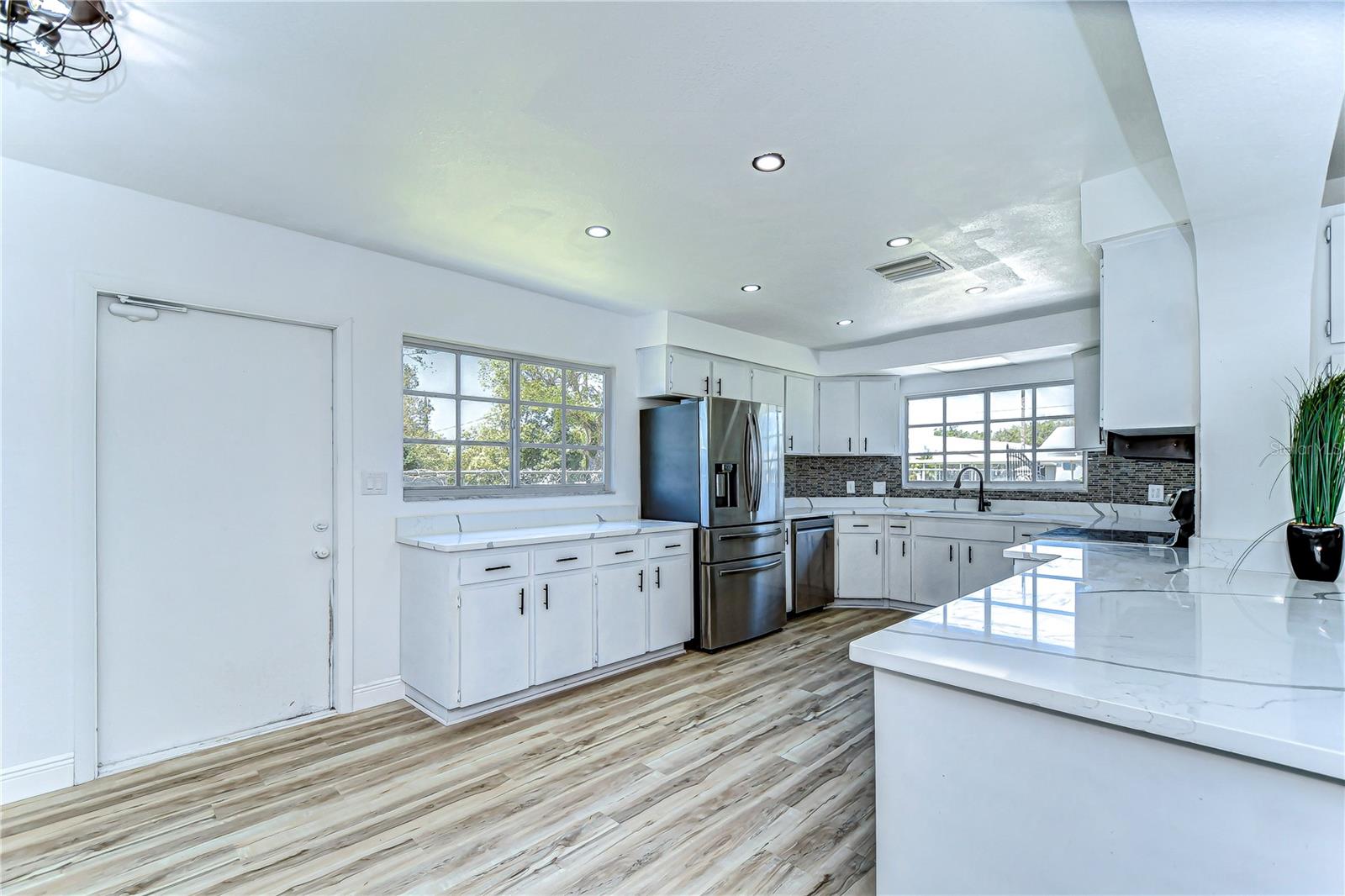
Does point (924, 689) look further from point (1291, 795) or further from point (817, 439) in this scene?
point (817, 439)

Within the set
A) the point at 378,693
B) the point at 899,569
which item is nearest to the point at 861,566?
the point at 899,569

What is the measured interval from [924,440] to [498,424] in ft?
13.3

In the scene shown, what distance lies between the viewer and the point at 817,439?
569cm

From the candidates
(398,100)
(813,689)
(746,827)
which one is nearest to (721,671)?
(813,689)

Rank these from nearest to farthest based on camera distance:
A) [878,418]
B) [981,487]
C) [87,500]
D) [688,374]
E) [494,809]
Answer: [494,809], [87,500], [688,374], [981,487], [878,418]

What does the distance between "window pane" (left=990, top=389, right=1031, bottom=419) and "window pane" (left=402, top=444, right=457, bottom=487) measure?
455 centimetres

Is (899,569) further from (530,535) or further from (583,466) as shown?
(530,535)

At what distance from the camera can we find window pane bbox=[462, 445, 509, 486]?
3.60 metres

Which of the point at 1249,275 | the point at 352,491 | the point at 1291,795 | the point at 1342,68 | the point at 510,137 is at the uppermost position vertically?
the point at 510,137

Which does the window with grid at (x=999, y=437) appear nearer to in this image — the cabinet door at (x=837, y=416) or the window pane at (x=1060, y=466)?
the window pane at (x=1060, y=466)

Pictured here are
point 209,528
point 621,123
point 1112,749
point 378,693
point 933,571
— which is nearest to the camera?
point 1112,749

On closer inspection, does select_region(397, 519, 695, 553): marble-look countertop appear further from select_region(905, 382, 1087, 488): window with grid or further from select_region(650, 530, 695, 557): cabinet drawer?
select_region(905, 382, 1087, 488): window with grid

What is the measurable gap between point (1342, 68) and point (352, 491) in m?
3.74

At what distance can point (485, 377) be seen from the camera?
372cm
